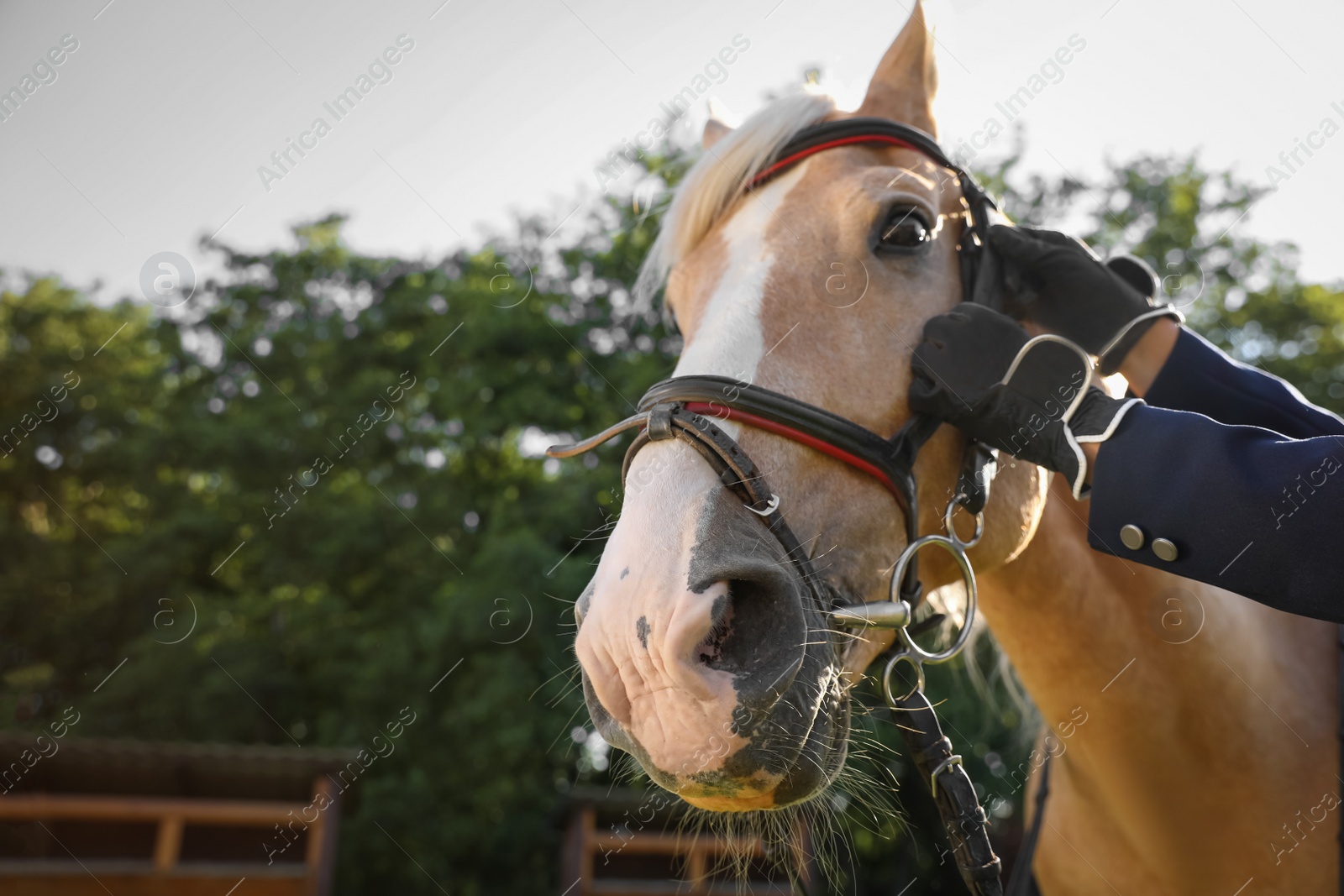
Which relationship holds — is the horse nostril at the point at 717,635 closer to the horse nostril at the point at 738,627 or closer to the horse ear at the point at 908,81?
the horse nostril at the point at 738,627

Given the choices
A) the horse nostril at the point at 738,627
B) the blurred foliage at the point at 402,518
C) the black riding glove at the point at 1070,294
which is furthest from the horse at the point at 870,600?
the blurred foliage at the point at 402,518

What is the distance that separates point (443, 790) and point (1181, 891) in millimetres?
9636

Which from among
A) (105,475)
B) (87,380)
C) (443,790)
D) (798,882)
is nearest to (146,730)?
(443,790)

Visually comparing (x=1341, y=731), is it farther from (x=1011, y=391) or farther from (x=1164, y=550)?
(x=1011, y=391)

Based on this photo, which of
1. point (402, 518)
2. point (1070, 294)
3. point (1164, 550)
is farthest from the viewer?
point (402, 518)

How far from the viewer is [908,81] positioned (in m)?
2.28

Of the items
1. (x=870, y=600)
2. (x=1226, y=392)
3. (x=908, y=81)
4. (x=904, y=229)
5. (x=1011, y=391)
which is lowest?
(x=1226, y=392)

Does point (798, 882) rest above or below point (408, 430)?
above

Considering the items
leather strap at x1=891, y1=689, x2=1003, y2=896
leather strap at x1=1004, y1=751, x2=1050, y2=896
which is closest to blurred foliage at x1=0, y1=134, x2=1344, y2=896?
leather strap at x1=1004, y1=751, x2=1050, y2=896

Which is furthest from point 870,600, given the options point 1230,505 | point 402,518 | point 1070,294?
point 402,518

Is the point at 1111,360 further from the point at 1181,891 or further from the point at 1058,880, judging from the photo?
the point at 1058,880

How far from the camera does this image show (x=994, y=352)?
5.54ft

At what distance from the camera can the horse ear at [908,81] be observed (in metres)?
2.23

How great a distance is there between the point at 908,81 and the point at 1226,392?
1167 mm
